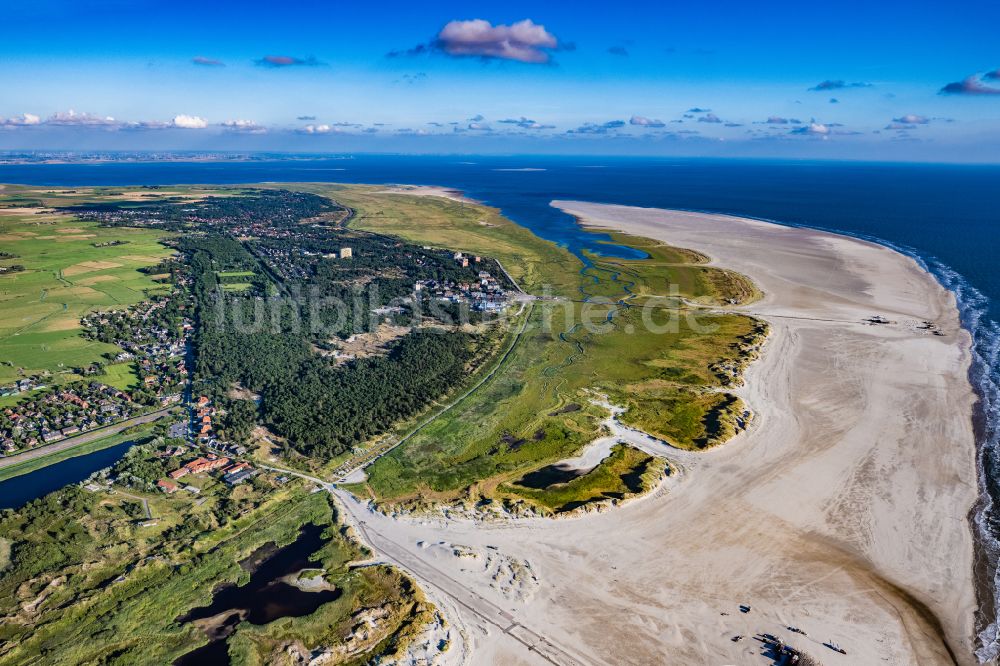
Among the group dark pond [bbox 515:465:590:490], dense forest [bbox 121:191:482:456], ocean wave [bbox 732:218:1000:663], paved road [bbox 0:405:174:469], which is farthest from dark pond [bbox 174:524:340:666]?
ocean wave [bbox 732:218:1000:663]

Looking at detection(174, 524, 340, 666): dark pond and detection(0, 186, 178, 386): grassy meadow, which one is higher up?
detection(0, 186, 178, 386): grassy meadow

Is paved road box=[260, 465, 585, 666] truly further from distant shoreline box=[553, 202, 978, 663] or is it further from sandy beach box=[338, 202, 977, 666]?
distant shoreline box=[553, 202, 978, 663]

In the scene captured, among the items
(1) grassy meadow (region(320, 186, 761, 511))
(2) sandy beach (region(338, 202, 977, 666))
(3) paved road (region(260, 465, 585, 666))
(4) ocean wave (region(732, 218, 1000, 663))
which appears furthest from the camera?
(1) grassy meadow (region(320, 186, 761, 511))

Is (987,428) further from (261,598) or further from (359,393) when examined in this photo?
(261,598)

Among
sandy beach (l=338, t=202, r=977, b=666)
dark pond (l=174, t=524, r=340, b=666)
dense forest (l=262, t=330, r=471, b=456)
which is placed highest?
dense forest (l=262, t=330, r=471, b=456)

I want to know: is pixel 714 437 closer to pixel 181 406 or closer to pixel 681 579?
pixel 681 579

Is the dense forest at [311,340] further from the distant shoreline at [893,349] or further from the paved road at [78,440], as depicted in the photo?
the distant shoreline at [893,349]

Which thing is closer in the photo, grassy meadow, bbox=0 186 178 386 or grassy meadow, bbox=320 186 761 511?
grassy meadow, bbox=320 186 761 511

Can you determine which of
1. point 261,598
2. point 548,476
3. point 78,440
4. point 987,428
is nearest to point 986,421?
point 987,428

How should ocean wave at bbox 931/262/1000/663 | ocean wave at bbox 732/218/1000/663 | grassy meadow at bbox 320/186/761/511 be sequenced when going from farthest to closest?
grassy meadow at bbox 320/186/761/511
ocean wave at bbox 732/218/1000/663
ocean wave at bbox 931/262/1000/663
